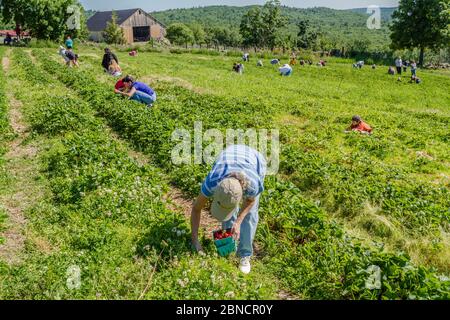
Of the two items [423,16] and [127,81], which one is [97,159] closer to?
[127,81]

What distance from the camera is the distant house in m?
97.1

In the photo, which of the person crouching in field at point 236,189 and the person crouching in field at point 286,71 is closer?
the person crouching in field at point 236,189

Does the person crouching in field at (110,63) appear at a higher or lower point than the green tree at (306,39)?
→ lower

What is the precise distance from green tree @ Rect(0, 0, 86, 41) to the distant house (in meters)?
40.7

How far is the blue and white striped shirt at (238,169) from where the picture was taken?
182 inches

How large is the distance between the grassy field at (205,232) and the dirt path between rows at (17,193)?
7cm

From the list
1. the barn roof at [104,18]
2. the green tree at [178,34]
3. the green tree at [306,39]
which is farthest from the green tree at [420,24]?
the barn roof at [104,18]

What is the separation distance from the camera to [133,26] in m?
98.6

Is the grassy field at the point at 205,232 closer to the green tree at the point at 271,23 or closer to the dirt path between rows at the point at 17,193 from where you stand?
the dirt path between rows at the point at 17,193

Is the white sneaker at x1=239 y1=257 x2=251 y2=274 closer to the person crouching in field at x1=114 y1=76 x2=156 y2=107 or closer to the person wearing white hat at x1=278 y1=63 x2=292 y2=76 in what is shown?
the person crouching in field at x1=114 y1=76 x2=156 y2=107

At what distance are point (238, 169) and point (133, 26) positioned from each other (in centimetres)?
10201

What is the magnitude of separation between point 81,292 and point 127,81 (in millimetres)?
10223
